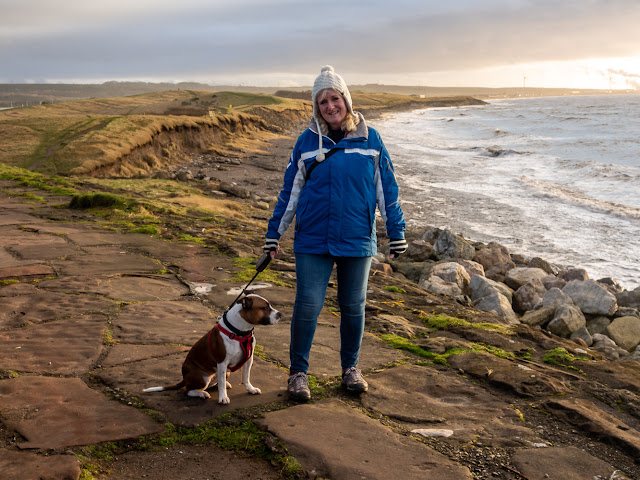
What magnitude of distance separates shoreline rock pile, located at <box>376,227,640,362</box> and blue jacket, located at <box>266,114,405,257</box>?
3.63 meters

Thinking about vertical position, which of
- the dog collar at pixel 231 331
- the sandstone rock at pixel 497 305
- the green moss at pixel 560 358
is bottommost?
the sandstone rock at pixel 497 305

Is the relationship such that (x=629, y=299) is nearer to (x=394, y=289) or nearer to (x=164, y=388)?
(x=394, y=289)

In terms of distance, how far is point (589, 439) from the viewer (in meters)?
3.65

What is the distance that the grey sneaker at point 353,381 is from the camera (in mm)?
3945

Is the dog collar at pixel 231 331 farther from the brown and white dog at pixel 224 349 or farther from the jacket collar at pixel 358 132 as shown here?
the jacket collar at pixel 358 132

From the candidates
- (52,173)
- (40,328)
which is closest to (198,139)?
(52,173)

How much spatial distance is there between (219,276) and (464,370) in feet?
10.8

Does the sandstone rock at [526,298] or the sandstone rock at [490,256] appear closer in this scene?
the sandstone rock at [526,298]

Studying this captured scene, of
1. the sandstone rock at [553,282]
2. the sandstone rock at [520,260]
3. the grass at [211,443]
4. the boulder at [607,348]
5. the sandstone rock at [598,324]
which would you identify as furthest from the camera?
the sandstone rock at [520,260]

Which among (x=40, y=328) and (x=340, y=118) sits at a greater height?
(x=340, y=118)

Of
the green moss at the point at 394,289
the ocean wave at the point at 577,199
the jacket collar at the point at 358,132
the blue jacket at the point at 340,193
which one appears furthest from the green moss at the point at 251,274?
the ocean wave at the point at 577,199

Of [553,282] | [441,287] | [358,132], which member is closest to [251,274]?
[441,287]

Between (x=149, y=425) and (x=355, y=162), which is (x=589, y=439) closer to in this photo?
(x=355, y=162)

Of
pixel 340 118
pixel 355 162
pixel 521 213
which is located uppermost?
pixel 340 118
